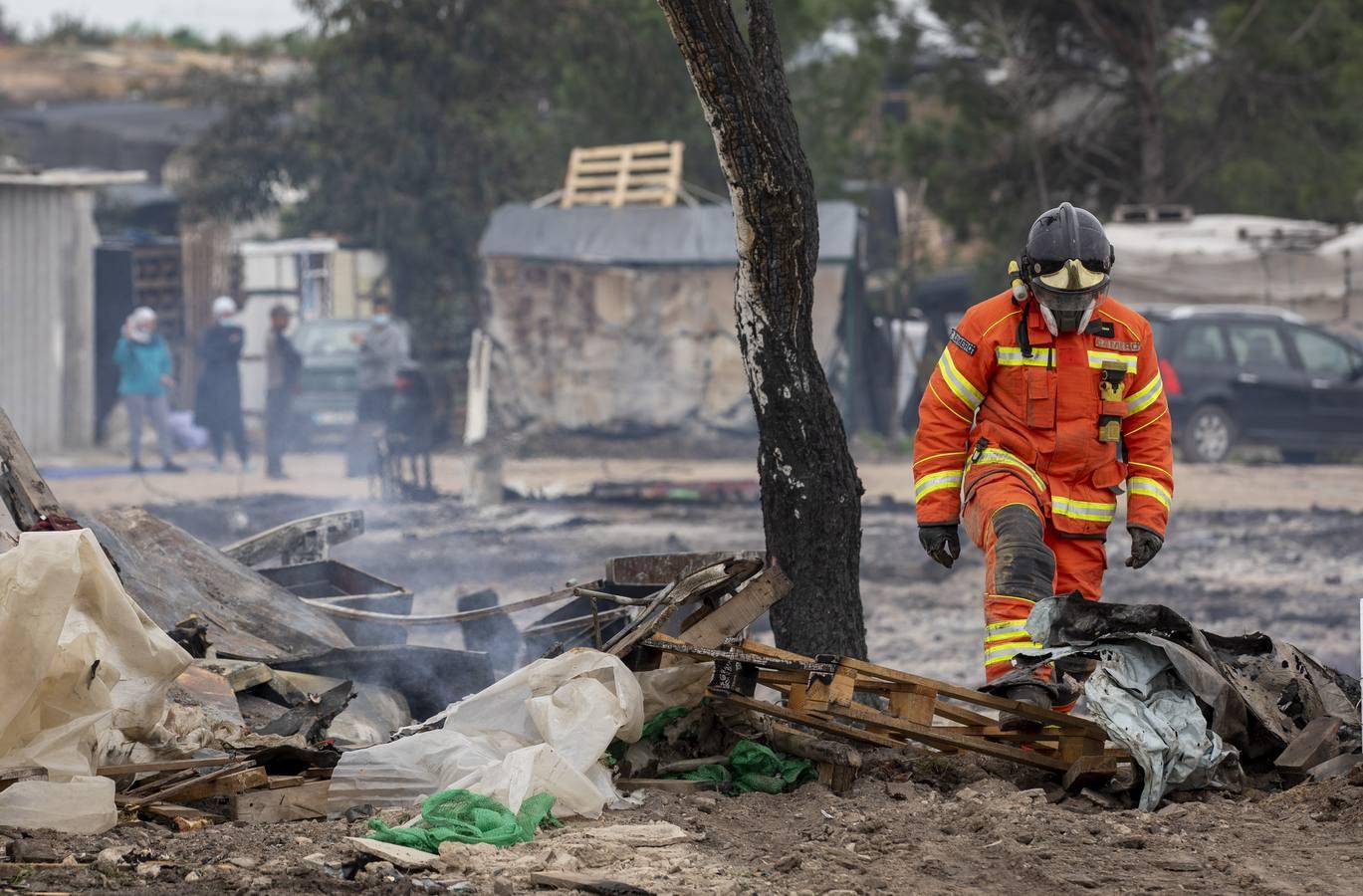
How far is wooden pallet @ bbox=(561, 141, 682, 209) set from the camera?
68.5 feet

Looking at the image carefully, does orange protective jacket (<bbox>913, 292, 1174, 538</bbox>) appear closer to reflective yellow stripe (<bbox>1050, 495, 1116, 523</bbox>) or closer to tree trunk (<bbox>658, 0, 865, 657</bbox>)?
reflective yellow stripe (<bbox>1050, 495, 1116, 523</bbox>)

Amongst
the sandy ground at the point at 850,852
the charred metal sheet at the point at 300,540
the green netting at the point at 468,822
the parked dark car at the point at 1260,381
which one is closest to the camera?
the sandy ground at the point at 850,852

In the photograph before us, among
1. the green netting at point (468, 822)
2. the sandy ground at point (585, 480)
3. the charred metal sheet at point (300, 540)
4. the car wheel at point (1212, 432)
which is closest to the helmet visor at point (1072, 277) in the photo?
the green netting at point (468, 822)

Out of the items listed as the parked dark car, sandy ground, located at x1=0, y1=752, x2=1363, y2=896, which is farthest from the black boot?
the parked dark car

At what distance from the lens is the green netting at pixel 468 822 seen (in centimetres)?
430

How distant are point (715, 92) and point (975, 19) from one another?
1729 centimetres

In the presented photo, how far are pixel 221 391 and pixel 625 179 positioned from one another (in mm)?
5717

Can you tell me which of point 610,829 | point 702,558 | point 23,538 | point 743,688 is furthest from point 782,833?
point 23,538

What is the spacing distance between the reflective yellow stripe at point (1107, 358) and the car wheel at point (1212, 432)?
1381 centimetres

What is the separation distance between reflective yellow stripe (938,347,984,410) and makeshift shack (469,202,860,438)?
14.2 m

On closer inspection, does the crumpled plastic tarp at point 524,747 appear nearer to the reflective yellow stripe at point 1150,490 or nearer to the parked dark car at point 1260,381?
the reflective yellow stripe at point 1150,490

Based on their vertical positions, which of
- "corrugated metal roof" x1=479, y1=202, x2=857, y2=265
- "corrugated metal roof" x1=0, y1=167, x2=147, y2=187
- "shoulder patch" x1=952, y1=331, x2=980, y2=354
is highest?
"corrugated metal roof" x1=0, y1=167, x2=147, y2=187

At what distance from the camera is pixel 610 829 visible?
4.49 m

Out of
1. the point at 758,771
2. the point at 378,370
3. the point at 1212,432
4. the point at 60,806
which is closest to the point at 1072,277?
the point at 758,771
